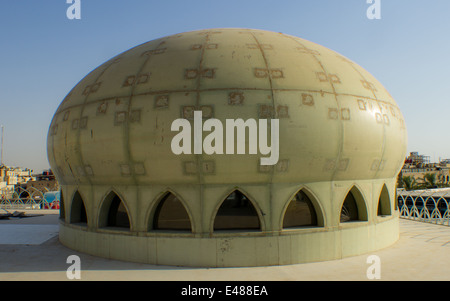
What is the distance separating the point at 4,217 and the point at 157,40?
717 inches

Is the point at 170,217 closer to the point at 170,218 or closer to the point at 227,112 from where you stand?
the point at 170,218

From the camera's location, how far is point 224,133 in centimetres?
1176

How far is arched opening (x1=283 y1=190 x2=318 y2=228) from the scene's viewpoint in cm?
1348

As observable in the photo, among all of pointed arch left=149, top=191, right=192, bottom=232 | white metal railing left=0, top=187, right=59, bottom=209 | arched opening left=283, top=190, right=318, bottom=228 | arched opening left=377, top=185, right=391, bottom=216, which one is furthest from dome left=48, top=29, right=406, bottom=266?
white metal railing left=0, top=187, right=59, bottom=209

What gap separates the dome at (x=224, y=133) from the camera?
12039mm

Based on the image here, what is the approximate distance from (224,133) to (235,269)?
4585mm

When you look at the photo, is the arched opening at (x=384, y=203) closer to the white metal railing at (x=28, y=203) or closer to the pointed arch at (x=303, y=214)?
the pointed arch at (x=303, y=214)

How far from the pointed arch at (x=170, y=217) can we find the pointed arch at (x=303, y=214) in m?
4.00
